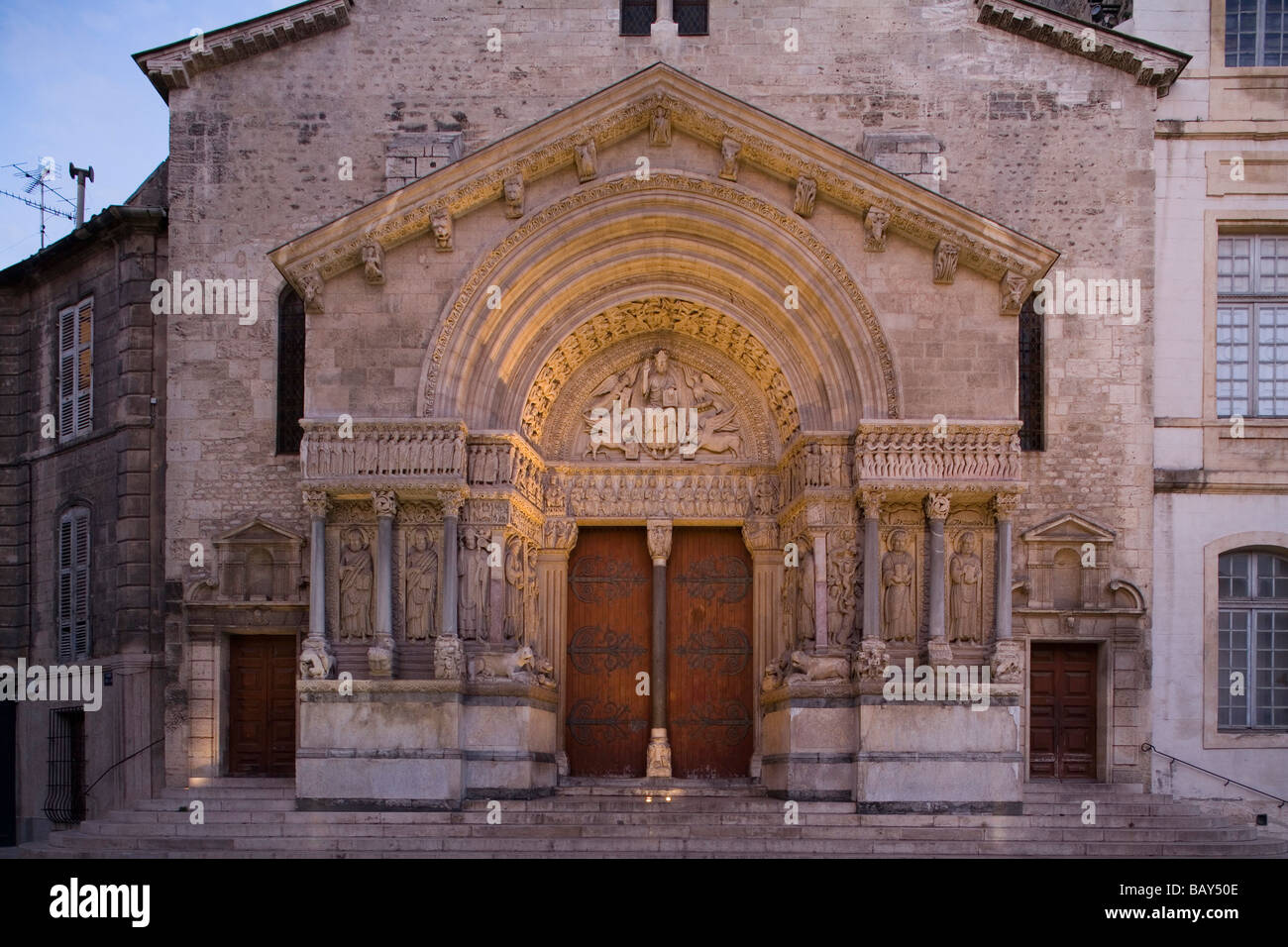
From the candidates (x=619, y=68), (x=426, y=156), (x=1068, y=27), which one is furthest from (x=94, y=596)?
(x=1068, y=27)

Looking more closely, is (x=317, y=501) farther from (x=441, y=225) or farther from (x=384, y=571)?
(x=441, y=225)

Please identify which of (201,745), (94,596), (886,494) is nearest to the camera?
(886,494)

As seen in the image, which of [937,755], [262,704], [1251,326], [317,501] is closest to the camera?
[937,755]

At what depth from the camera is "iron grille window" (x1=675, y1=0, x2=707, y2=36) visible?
21.8 m

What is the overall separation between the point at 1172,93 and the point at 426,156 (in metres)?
10.4

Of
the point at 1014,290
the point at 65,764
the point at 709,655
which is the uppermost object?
the point at 1014,290

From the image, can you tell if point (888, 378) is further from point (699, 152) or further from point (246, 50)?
point (246, 50)

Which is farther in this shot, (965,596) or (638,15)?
(638,15)

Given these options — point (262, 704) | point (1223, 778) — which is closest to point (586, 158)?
point (262, 704)

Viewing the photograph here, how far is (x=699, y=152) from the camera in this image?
18984 millimetres

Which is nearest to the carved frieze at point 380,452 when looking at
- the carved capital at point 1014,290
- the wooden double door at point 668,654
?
the wooden double door at point 668,654

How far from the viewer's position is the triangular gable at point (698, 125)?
18234 mm

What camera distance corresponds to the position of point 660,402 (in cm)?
2062

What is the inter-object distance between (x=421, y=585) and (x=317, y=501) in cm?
159
